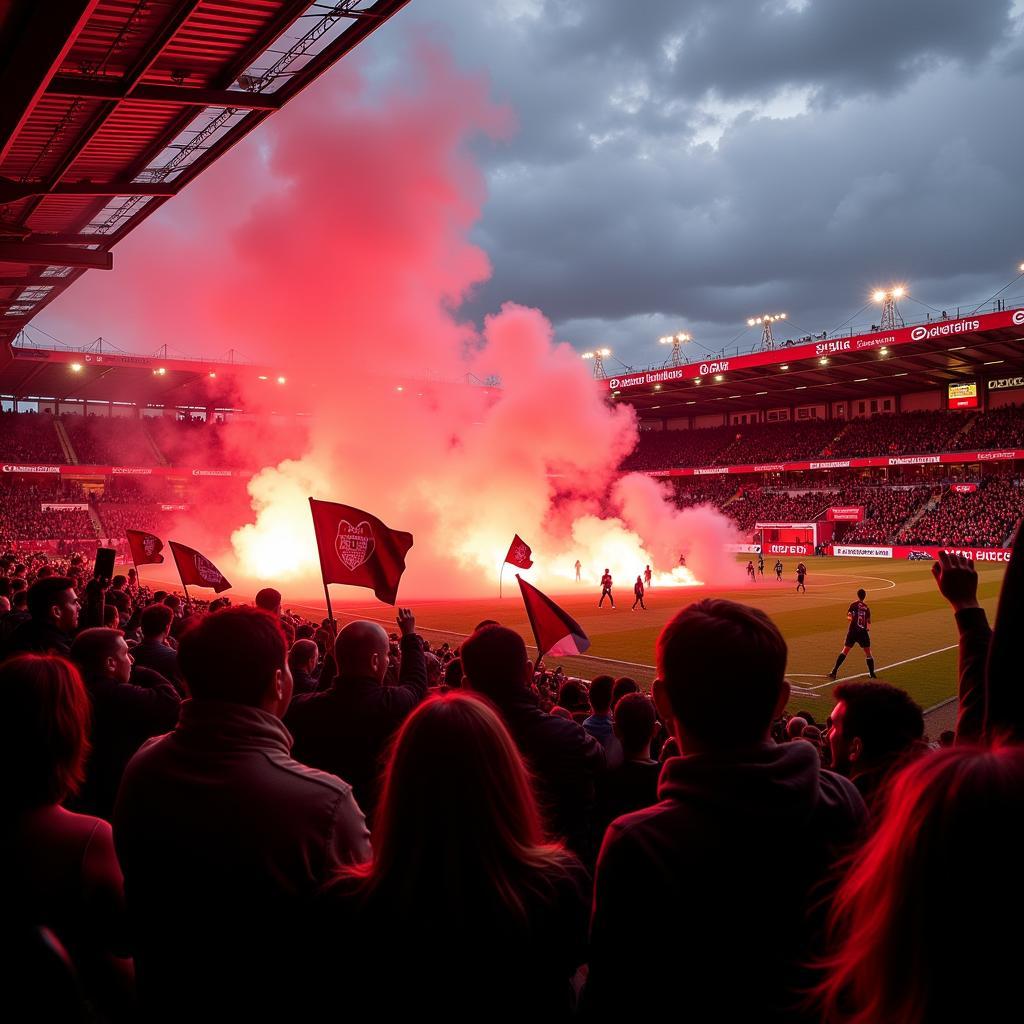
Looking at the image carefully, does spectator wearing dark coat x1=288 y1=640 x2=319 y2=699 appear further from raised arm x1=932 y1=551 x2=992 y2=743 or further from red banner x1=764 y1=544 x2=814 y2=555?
red banner x1=764 y1=544 x2=814 y2=555

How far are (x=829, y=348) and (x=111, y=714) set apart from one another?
56329 millimetres

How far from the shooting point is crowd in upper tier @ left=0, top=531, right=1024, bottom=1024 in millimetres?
1241

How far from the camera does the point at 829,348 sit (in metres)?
54.0

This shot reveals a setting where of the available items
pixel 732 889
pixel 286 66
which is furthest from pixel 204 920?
pixel 286 66

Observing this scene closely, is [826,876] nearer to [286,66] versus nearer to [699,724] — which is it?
[699,724]

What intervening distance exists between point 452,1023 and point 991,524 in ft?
193

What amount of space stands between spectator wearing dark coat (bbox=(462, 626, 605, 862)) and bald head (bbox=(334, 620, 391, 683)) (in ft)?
2.01

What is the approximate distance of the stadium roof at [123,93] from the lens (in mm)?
11008

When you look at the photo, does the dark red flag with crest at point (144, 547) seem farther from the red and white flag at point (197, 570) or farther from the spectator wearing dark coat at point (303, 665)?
the spectator wearing dark coat at point (303, 665)

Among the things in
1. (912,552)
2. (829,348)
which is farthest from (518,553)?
(912,552)

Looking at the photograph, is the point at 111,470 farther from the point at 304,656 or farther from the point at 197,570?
the point at 304,656

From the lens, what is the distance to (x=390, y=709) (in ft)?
13.9

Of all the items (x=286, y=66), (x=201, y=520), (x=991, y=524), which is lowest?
(x=991, y=524)

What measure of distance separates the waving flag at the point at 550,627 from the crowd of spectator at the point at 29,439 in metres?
63.4
